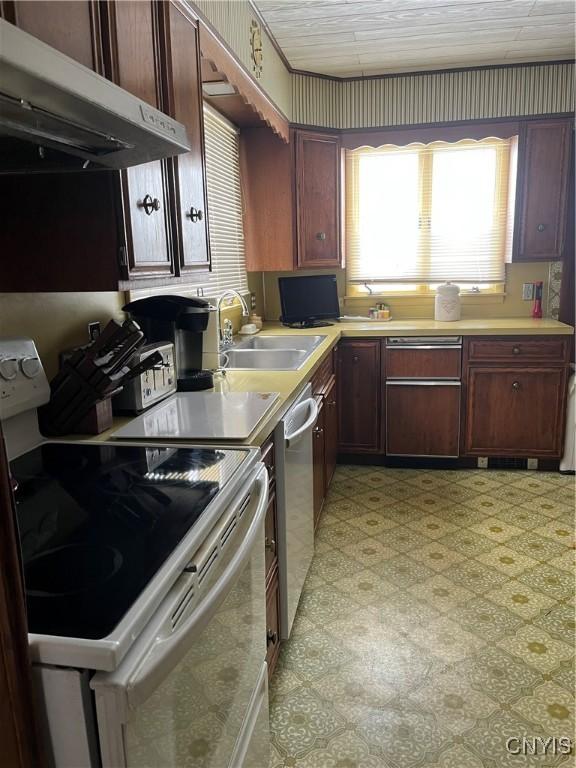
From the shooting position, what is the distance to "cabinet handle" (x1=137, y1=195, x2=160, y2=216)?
1.54 metres

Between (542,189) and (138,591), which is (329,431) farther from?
(138,591)

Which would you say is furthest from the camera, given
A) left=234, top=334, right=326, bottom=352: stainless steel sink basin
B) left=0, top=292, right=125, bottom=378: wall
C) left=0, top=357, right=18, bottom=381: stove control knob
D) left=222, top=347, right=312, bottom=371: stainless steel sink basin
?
left=234, top=334, right=326, bottom=352: stainless steel sink basin

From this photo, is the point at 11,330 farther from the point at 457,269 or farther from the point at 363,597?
the point at 457,269

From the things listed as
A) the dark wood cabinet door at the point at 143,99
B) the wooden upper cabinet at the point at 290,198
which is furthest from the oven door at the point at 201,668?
the wooden upper cabinet at the point at 290,198

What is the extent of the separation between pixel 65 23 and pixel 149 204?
0.47 metres

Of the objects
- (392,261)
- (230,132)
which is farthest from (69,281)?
(392,261)

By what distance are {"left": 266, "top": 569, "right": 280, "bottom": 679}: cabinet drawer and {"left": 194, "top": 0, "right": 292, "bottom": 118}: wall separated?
2.03 meters

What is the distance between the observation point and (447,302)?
12.9 feet

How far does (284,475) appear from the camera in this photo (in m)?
1.90

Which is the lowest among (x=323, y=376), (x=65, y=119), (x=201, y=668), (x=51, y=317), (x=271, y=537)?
(x=271, y=537)

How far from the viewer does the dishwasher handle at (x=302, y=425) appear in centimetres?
194

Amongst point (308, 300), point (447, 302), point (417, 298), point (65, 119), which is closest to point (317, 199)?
point (308, 300)

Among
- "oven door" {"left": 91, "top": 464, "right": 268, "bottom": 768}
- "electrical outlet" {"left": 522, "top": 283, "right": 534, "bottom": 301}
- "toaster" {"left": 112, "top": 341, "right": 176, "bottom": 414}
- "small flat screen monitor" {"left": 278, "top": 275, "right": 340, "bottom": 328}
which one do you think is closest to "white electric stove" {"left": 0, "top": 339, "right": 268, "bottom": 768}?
"oven door" {"left": 91, "top": 464, "right": 268, "bottom": 768}

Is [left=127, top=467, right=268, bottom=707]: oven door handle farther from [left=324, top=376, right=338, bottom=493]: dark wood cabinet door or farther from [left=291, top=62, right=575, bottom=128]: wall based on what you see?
[left=291, top=62, right=575, bottom=128]: wall
